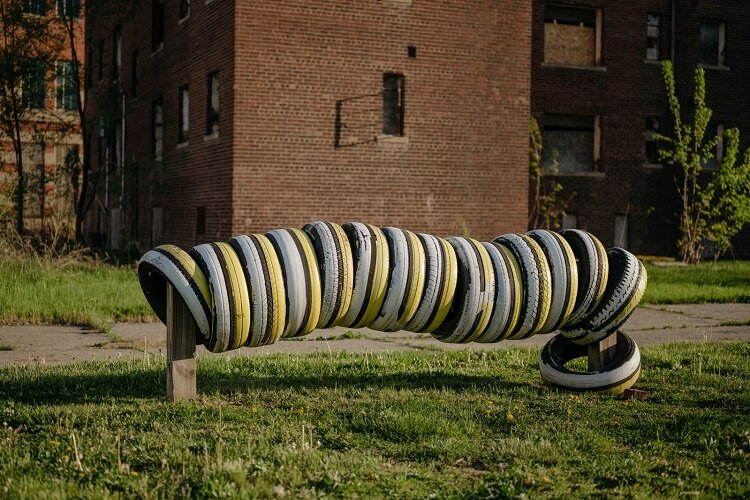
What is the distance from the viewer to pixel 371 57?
2002 cm

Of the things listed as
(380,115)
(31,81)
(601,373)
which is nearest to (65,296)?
(601,373)

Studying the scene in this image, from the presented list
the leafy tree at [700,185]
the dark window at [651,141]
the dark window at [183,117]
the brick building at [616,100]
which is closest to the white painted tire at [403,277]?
the dark window at [183,117]

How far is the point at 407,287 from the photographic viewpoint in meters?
6.21

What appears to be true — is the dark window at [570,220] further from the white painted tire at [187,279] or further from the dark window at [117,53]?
the white painted tire at [187,279]

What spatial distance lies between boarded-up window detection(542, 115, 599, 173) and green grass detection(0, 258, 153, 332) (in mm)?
14861

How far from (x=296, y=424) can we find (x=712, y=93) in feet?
89.4

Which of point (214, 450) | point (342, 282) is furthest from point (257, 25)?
point (214, 450)

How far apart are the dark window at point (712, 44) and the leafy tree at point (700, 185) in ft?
6.62

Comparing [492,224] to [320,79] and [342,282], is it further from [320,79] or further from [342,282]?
[342,282]

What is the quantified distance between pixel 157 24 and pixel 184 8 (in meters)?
3.17

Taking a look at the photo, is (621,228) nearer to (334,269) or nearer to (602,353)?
(602,353)

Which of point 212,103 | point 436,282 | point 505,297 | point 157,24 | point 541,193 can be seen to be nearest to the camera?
point 436,282

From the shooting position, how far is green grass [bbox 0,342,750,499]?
13.8 ft

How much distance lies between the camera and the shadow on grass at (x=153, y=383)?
625cm
